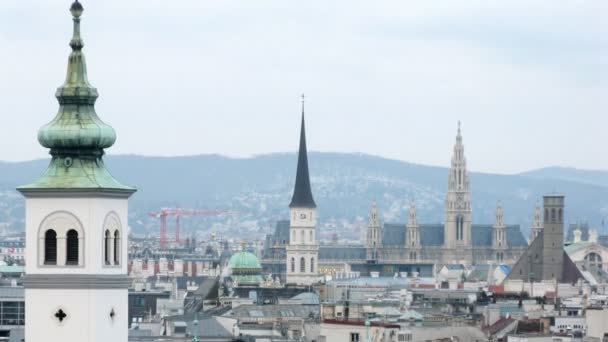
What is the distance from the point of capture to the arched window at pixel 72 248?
1383 inches

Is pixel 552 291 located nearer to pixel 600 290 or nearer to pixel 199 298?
pixel 600 290

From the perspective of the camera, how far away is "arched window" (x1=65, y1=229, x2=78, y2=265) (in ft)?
115

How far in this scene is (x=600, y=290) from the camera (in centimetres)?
18538

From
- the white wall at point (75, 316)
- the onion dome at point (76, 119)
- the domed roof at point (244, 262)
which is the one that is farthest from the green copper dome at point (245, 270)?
the white wall at point (75, 316)

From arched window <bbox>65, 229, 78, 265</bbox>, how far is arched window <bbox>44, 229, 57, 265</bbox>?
0.52 feet

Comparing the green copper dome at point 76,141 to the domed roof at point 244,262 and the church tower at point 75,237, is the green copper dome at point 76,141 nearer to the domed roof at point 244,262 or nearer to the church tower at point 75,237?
the church tower at point 75,237

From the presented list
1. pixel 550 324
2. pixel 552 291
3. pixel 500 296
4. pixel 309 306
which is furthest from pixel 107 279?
pixel 552 291

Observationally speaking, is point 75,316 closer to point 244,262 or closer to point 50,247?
point 50,247

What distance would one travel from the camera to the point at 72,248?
35188 millimetres

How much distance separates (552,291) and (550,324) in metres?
57.5

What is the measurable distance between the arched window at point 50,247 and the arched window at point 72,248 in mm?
157

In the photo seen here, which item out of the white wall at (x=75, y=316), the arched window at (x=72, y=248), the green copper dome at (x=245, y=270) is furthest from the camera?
the green copper dome at (x=245, y=270)

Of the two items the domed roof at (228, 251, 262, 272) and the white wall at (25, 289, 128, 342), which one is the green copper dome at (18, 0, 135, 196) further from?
the domed roof at (228, 251, 262, 272)

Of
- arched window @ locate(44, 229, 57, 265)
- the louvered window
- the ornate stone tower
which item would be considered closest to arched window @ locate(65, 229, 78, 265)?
arched window @ locate(44, 229, 57, 265)
